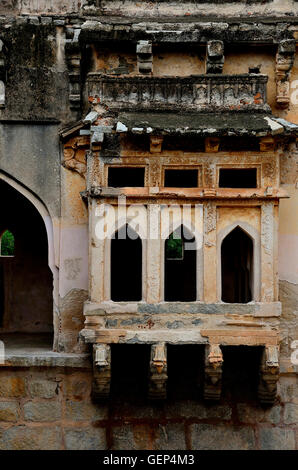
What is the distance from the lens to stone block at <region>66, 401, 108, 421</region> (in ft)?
25.4

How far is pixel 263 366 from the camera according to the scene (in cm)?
725

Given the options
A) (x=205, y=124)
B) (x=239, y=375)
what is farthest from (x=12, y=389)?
(x=205, y=124)

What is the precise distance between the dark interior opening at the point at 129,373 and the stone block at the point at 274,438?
155cm

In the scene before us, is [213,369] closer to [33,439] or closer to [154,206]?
[154,206]

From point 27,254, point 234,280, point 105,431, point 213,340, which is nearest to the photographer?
point 213,340

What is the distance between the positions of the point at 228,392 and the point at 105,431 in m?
1.59

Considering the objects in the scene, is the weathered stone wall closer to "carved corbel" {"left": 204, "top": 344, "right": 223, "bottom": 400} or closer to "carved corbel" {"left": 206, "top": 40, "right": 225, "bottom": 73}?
"carved corbel" {"left": 204, "top": 344, "right": 223, "bottom": 400}

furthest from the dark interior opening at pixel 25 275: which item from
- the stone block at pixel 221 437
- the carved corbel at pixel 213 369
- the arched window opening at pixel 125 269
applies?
the carved corbel at pixel 213 369

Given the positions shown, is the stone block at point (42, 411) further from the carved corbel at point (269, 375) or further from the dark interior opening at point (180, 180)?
the dark interior opening at point (180, 180)

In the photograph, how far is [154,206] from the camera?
24.0ft

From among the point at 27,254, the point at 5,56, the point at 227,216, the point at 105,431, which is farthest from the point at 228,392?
the point at 5,56

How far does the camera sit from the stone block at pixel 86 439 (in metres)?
7.71

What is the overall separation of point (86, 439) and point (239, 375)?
2044 mm

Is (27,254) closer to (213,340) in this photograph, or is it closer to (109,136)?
(109,136)
